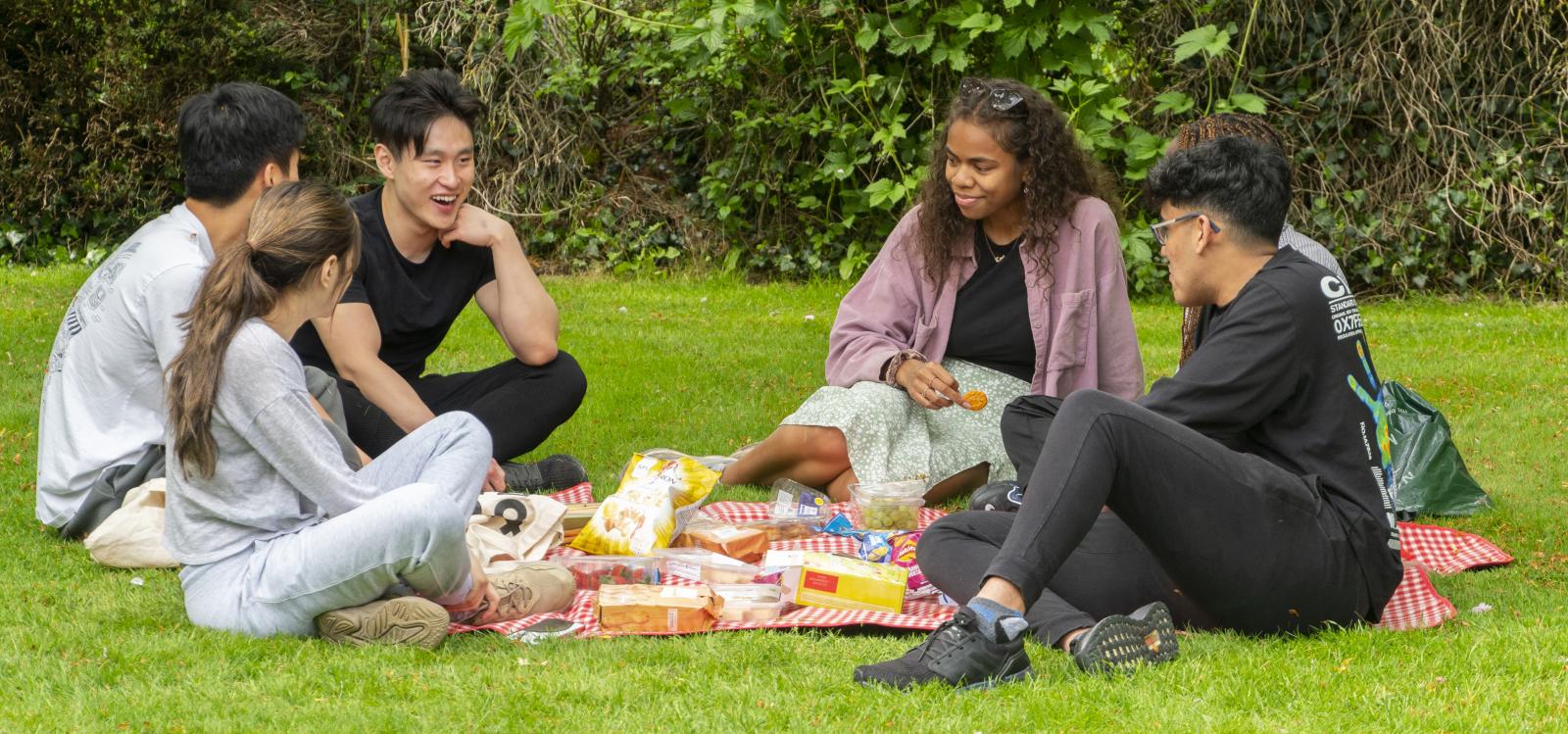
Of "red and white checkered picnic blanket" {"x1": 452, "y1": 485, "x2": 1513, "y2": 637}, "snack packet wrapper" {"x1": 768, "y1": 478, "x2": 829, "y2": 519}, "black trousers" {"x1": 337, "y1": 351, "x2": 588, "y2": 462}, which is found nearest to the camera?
"red and white checkered picnic blanket" {"x1": 452, "y1": 485, "x2": 1513, "y2": 637}

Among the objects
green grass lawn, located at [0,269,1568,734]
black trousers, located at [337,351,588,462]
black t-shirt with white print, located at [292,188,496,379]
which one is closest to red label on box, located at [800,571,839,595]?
green grass lawn, located at [0,269,1568,734]

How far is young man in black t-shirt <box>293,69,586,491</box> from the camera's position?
4.99m

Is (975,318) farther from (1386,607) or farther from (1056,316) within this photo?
(1386,607)

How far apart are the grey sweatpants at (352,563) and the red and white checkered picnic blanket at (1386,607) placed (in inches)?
11.1

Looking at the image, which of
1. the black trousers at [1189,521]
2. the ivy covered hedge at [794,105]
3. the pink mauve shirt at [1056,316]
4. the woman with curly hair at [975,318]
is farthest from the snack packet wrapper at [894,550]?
the ivy covered hedge at [794,105]

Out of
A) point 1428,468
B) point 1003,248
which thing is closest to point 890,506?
point 1003,248

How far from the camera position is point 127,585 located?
3.97 m

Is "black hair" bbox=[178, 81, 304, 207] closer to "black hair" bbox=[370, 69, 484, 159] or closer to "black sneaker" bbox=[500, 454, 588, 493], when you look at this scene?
"black hair" bbox=[370, 69, 484, 159]

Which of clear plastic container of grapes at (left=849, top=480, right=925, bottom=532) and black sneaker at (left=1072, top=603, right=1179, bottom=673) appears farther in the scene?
clear plastic container of grapes at (left=849, top=480, right=925, bottom=532)

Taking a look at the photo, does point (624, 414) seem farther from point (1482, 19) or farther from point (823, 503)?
point (1482, 19)

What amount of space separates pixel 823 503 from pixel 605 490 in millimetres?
819

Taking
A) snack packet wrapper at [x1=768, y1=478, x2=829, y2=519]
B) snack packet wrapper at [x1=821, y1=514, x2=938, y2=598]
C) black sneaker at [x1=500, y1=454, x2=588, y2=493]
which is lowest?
black sneaker at [x1=500, y1=454, x2=588, y2=493]

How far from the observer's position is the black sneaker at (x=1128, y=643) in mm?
3156

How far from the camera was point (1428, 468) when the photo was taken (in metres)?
5.07
